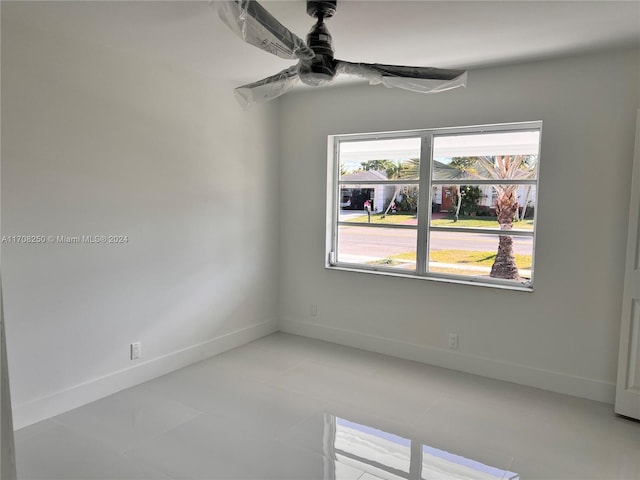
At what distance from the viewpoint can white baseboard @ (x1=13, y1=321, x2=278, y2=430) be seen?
270 centimetres

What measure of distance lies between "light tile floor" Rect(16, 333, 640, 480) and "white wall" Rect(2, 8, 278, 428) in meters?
0.33

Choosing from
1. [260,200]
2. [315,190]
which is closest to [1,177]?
[260,200]

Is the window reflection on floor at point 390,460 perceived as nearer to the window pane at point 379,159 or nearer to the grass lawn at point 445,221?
the grass lawn at point 445,221

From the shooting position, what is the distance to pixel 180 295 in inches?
143

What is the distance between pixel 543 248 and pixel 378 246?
1.47 metres

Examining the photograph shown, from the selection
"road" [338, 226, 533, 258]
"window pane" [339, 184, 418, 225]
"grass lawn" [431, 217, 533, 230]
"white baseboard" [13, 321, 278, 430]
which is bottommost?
"white baseboard" [13, 321, 278, 430]

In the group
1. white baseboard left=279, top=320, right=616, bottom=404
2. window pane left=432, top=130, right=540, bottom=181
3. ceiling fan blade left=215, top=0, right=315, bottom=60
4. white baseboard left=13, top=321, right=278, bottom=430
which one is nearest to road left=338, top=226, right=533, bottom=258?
window pane left=432, top=130, right=540, bottom=181

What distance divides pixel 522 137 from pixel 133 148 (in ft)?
9.84

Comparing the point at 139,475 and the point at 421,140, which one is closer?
the point at 139,475

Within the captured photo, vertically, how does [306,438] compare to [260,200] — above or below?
below

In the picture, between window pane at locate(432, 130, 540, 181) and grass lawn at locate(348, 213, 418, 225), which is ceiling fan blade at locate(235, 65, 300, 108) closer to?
window pane at locate(432, 130, 540, 181)

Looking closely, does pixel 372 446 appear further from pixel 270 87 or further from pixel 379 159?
pixel 379 159

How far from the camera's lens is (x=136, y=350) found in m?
3.30

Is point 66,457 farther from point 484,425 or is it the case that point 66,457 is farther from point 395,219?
point 395,219
